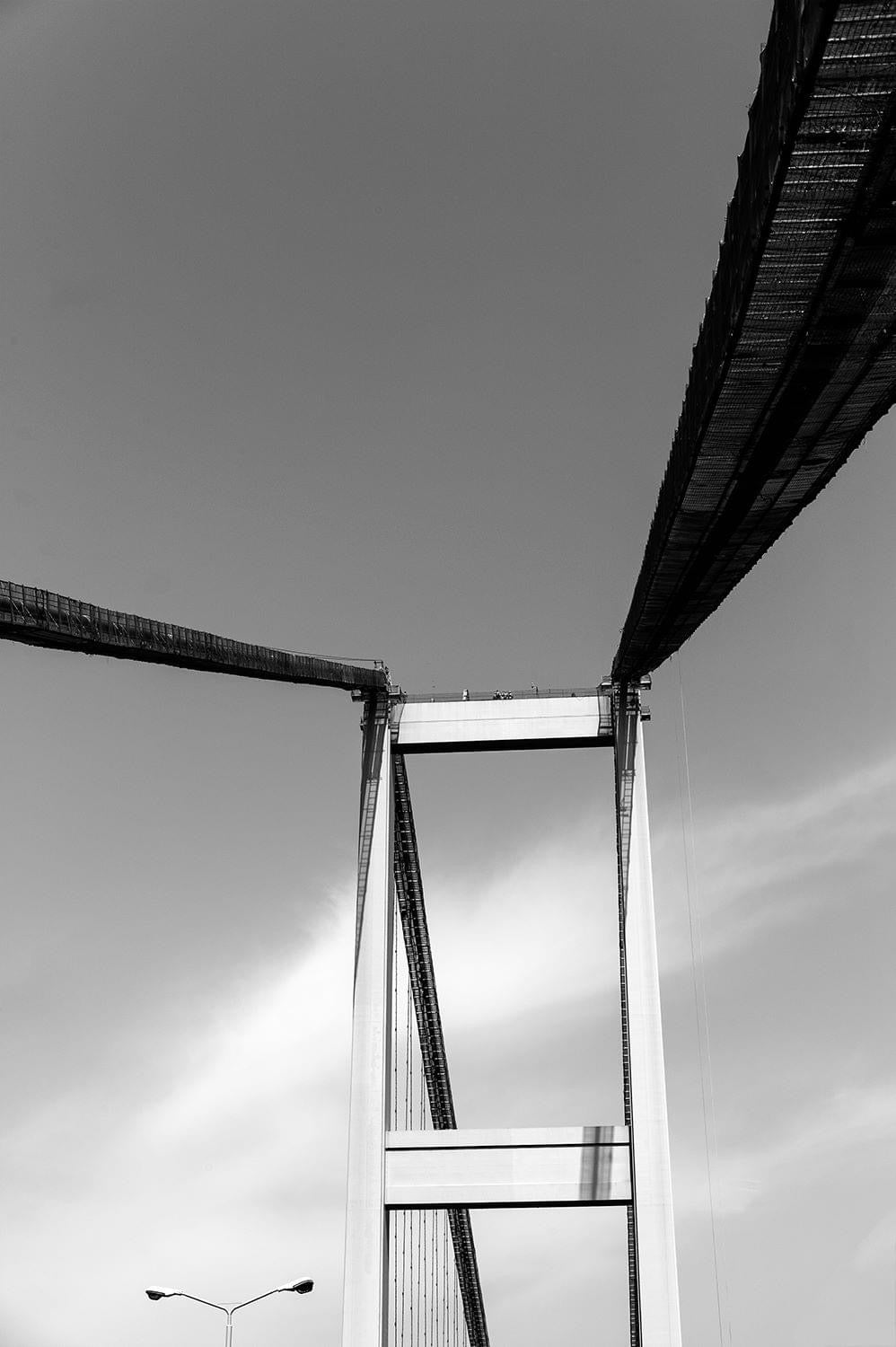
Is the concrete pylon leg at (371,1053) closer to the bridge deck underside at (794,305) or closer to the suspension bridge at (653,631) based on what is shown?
the suspension bridge at (653,631)

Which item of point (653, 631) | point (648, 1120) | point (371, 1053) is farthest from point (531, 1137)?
point (653, 631)

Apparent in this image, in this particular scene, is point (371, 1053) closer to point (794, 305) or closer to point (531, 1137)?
point (531, 1137)

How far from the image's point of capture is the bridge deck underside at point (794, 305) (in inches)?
387

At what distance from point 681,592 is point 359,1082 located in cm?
1046

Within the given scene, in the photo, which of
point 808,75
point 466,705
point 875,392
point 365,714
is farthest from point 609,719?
point 808,75

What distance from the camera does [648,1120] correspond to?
24.3 metres

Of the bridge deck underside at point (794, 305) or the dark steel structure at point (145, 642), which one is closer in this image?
the bridge deck underside at point (794, 305)

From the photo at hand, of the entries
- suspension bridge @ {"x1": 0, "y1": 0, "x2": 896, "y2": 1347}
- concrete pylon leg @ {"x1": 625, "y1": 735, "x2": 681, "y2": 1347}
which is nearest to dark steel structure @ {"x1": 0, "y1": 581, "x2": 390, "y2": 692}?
suspension bridge @ {"x1": 0, "y1": 0, "x2": 896, "y2": 1347}

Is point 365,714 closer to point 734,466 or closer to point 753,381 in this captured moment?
point 734,466

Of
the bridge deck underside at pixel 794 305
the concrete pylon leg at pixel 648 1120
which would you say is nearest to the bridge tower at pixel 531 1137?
the concrete pylon leg at pixel 648 1120

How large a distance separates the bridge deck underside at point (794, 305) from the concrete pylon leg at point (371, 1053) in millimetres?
8322

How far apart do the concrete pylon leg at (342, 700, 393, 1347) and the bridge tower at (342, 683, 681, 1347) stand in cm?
2

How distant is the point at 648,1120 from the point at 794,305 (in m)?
16.0

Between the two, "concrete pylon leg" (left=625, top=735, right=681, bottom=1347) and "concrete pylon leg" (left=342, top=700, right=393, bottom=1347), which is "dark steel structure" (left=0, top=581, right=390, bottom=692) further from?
"concrete pylon leg" (left=625, top=735, right=681, bottom=1347)
